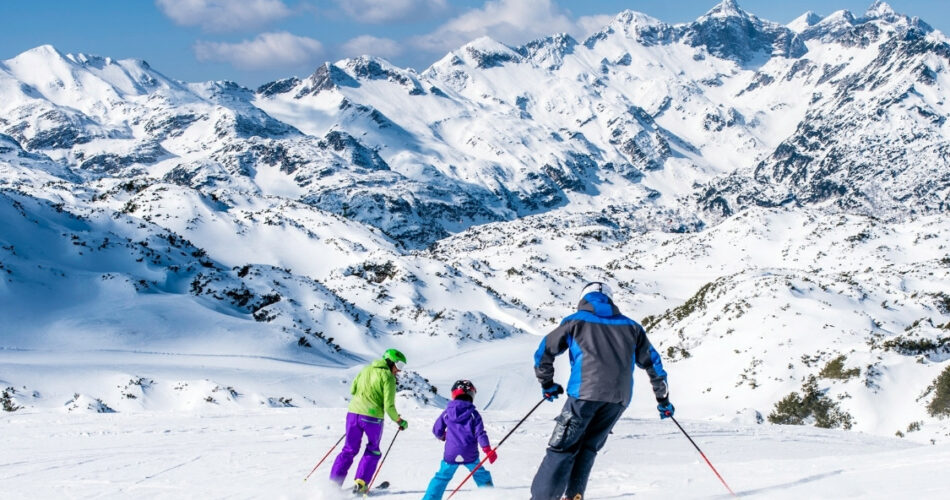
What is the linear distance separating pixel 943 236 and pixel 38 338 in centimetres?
8145

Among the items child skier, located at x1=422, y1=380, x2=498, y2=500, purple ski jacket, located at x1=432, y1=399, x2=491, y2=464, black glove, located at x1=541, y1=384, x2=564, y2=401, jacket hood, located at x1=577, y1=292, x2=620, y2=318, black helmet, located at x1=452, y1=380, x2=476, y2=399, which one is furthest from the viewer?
black helmet, located at x1=452, y1=380, x2=476, y2=399

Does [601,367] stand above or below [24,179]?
below

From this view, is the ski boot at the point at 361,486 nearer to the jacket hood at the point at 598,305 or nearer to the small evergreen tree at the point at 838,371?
the jacket hood at the point at 598,305

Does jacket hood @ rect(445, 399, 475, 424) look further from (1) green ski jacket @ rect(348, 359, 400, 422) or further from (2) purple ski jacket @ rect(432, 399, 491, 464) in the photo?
(1) green ski jacket @ rect(348, 359, 400, 422)

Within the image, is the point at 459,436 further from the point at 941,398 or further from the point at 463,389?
the point at 941,398

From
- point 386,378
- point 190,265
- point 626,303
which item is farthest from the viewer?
point 626,303

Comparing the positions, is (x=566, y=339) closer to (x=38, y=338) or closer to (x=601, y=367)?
(x=601, y=367)

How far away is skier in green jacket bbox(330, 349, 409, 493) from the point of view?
8.55 metres

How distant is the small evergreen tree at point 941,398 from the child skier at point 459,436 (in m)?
18.1

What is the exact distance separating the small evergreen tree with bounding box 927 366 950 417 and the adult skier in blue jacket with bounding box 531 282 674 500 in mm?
17954

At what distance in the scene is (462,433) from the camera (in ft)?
25.7

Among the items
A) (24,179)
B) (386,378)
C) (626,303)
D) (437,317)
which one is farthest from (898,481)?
(24,179)

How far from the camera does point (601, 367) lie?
6332 millimetres

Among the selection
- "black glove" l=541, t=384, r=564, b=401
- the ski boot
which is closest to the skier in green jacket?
the ski boot
